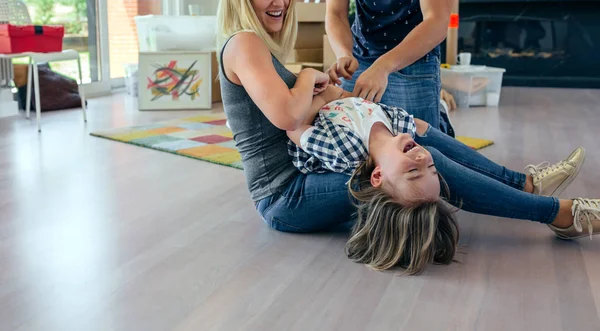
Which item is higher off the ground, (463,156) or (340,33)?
(340,33)

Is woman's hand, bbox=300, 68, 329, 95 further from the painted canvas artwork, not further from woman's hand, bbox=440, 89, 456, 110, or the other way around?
woman's hand, bbox=440, 89, 456, 110

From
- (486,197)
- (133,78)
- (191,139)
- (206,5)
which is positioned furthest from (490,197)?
(206,5)

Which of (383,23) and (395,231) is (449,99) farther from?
(395,231)

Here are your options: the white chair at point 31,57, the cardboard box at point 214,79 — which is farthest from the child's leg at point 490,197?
the cardboard box at point 214,79

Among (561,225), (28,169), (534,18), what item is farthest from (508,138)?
(534,18)

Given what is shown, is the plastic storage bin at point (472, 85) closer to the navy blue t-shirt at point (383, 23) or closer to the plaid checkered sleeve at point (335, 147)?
the navy blue t-shirt at point (383, 23)

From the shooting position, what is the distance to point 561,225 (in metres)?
1.67

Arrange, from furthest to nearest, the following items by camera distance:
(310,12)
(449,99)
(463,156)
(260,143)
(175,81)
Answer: (310,12) → (449,99) → (175,81) → (463,156) → (260,143)

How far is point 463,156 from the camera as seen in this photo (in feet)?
6.15

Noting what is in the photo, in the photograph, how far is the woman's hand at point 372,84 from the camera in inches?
70.1

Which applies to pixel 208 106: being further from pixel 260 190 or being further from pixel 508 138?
pixel 260 190

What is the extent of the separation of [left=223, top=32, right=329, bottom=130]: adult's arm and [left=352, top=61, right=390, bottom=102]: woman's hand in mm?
235

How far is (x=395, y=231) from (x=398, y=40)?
936 mm

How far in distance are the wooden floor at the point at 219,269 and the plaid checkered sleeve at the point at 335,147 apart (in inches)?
8.7
